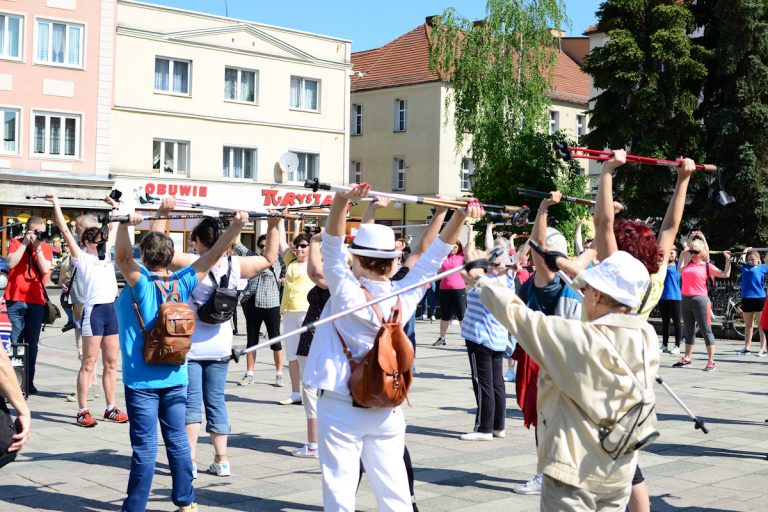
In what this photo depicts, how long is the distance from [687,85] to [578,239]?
29.0 m

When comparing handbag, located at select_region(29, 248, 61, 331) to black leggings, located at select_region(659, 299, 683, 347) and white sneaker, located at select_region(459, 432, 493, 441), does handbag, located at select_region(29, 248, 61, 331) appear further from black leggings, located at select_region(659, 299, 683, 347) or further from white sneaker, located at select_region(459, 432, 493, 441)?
black leggings, located at select_region(659, 299, 683, 347)

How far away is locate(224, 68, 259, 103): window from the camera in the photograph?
3897cm

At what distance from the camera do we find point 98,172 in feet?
117

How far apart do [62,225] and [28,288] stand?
3411 mm

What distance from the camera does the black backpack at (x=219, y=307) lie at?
693cm

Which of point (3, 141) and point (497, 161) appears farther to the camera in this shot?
point (497, 161)

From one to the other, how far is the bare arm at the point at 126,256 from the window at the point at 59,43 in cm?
3154

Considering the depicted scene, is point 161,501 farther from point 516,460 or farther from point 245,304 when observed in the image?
point 245,304

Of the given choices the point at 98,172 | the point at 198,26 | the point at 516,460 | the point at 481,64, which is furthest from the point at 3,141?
the point at 516,460

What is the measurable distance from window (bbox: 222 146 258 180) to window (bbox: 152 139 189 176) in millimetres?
1768

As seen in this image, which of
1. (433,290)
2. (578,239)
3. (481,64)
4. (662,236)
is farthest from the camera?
(481,64)

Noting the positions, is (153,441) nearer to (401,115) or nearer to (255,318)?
(255,318)

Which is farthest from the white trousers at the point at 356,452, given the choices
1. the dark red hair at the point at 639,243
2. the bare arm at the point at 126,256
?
the bare arm at the point at 126,256

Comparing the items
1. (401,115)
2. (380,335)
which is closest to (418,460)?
(380,335)
